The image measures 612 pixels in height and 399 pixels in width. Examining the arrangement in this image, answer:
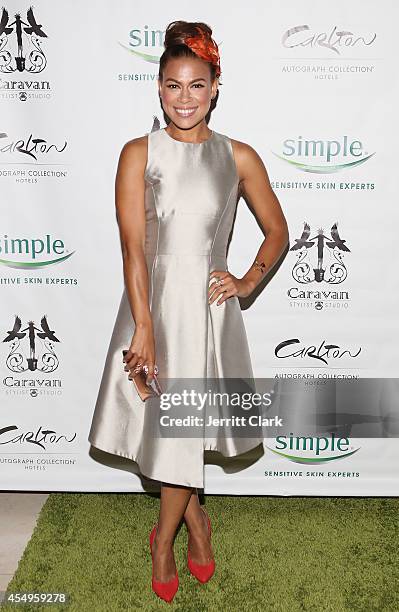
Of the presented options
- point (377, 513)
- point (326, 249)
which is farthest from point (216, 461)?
point (326, 249)

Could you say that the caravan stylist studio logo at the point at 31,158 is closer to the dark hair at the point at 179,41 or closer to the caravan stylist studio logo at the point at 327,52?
the dark hair at the point at 179,41

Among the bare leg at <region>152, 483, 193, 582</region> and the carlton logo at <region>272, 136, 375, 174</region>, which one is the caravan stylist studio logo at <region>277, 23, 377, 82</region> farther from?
the bare leg at <region>152, 483, 193, 582</region>

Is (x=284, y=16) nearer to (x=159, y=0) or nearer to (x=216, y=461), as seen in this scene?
(x=159, y=0)

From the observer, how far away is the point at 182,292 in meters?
2.16

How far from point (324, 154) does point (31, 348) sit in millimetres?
1460

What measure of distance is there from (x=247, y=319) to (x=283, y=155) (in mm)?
693

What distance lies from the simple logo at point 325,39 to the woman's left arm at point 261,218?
1.83 feet

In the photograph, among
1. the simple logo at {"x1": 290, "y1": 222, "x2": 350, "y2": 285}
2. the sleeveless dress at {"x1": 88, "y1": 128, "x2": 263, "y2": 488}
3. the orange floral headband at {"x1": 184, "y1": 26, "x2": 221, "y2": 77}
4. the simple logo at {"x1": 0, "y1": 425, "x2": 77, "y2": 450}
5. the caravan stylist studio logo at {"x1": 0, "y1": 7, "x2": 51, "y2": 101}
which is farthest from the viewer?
the simple logo at {"x1": 0, "y1": 425, "x2": 77, "y2": 450}

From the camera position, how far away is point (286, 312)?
284 centimetres

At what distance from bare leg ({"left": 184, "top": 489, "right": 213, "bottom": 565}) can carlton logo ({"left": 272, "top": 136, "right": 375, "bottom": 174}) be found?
4.37 ft

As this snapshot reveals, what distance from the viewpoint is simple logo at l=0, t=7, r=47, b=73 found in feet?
8.34

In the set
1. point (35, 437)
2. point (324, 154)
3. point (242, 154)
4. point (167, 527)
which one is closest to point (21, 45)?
point (242, 154)

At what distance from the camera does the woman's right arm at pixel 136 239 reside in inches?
82.7

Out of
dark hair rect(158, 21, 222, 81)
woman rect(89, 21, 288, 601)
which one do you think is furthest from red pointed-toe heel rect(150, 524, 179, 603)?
dark hair rect(158, 21, 222, 81)
